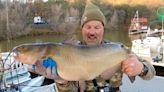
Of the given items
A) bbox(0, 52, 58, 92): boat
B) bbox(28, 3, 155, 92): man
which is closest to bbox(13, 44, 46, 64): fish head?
bbox(28, 3, 155, 92): man

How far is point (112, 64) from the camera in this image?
2.72 m

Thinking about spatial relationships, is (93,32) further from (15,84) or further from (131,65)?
(15,84)

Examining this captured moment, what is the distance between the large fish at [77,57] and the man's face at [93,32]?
0.60ft

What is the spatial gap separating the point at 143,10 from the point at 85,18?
34916mm

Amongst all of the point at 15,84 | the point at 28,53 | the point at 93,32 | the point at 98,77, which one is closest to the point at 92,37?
the point at 93,32

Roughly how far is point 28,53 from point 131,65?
2.42 ft

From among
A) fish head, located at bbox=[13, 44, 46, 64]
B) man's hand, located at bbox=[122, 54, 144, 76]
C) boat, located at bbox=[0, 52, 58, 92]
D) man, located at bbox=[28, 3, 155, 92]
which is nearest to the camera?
Result: fish head, located at bbox=[13, 44, 46, 64]

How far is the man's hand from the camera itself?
271 centimetres

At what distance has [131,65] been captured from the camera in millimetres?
2709

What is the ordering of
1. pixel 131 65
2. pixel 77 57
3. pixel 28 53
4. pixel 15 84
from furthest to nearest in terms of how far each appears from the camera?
pixel 15 84 → pixel 131 65 → pixel 77 57 → pixel 28 53

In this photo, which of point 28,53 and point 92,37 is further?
point 92,37

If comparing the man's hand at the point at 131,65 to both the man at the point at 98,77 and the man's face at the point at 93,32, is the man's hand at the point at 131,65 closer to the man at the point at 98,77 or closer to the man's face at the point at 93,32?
the man at the point at 98,77

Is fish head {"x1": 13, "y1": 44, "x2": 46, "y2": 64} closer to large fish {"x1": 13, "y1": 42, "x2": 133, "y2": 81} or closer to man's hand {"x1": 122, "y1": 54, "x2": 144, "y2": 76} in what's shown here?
large fish {"x1": 13, "y1": 42, "x2": 133, "y2": 81}

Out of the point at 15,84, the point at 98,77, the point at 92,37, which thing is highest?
the point at 92,37
